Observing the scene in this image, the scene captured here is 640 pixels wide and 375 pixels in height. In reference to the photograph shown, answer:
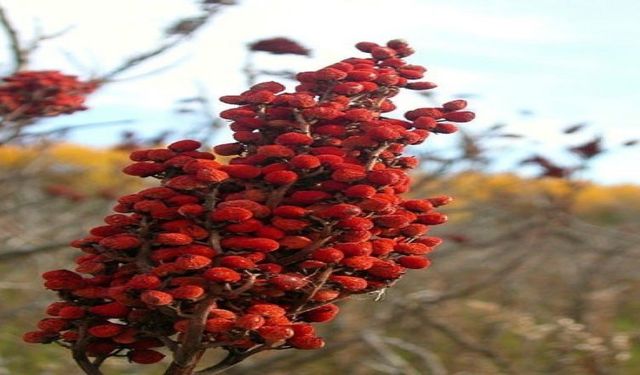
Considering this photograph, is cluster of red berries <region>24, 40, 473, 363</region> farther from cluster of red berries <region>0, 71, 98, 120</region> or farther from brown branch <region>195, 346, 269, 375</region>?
cluster of red berries <region>0, 71, 98, 120</region>

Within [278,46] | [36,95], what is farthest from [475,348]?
[36,95]

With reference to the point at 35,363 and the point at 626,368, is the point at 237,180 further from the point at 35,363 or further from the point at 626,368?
the point at 626,368

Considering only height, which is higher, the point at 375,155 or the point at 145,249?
the point at 375,155

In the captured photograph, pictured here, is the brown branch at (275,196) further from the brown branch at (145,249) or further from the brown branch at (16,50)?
the brown branch at (16,50)

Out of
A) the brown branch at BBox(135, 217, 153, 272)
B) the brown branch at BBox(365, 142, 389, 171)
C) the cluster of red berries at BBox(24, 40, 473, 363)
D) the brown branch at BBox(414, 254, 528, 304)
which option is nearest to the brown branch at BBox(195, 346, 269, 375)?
the cluster of red berries at BBox(24, 40, 473, 363)

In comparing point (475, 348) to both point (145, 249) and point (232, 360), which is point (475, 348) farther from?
point (145, 249)

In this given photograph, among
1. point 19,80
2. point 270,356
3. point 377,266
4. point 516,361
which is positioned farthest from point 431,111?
point 516,361

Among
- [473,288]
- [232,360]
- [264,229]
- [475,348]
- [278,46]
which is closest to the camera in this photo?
[264,229]
